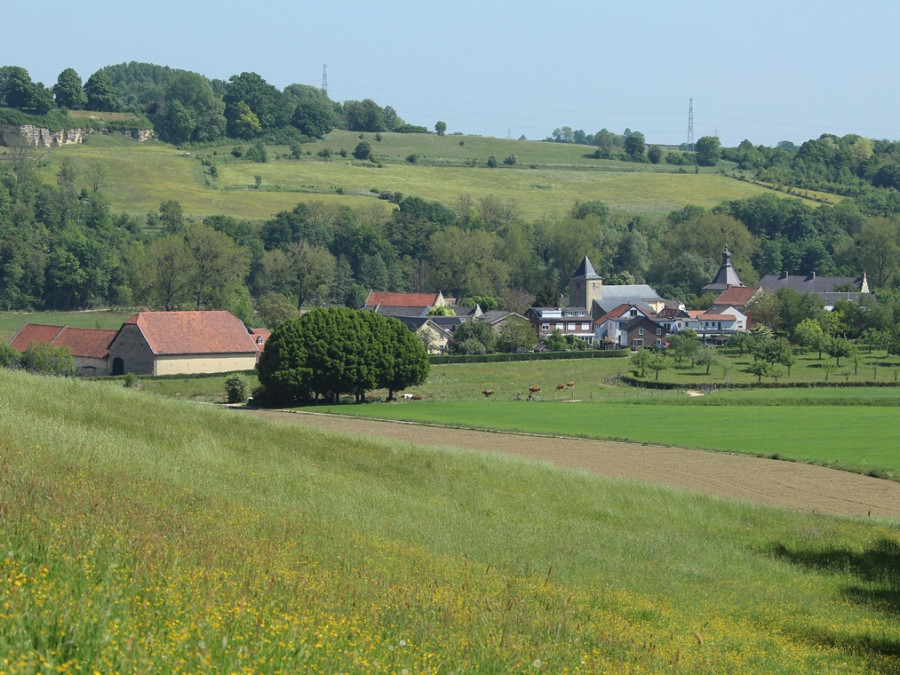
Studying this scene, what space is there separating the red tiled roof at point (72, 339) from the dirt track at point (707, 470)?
36894mm

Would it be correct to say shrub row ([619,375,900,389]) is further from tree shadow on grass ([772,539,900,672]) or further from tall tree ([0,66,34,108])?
tall tree ([0,66,34,108])

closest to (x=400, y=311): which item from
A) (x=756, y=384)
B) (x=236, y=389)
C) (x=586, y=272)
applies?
(x=586, y=272)

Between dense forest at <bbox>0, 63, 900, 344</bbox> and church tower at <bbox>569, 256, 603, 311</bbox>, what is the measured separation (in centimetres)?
690

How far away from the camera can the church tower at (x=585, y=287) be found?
12862 cm

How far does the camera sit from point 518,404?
6744 centimetres

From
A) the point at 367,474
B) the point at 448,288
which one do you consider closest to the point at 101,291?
the point at 448,288

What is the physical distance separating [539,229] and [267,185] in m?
44.2

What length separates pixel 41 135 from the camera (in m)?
179

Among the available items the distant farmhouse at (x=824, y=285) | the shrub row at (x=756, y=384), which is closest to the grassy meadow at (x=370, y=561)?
the shrub row at (x=756, y=384)

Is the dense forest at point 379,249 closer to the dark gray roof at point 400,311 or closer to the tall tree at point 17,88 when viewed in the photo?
the tall tree at point 17,88

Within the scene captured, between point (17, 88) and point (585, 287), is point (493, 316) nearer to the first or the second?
point (585, 287)

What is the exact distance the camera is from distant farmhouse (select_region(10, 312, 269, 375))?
3172 inches

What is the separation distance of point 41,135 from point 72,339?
352ft

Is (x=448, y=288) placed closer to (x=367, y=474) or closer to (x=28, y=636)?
(x=367, y=474)
